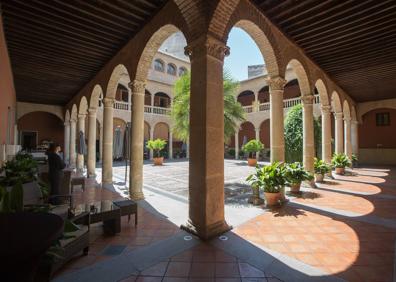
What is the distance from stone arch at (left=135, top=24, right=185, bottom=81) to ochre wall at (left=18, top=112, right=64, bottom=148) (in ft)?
54.0

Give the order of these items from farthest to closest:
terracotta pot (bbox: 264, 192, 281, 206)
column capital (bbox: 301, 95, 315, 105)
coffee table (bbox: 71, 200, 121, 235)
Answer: column capital (bbox: 301, 95, 315, 105) < terracotta pot (bbox: 264, 192, 281, 206) < coffee table (bbox: 71, 200, 121, 235)

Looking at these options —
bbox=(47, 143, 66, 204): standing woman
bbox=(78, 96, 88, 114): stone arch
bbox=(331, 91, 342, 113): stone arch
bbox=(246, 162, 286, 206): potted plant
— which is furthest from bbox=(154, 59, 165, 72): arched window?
bbox=(246, 162, 286, 206): potted plant

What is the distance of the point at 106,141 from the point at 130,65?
334cm

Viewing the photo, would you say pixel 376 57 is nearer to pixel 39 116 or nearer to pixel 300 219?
pixel 300 219

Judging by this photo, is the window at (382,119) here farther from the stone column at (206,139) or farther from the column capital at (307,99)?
the stone column at (206,139)

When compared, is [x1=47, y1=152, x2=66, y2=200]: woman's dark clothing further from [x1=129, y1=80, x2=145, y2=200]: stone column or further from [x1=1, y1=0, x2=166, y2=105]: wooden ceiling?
[x1=1, y1=0, x2=166, y2=105]: wooden ceiling

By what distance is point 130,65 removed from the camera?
6641 millimetres

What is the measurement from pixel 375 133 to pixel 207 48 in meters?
19.3

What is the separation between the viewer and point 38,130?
1864 centimetres

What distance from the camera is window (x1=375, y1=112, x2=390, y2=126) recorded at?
17.3 meters

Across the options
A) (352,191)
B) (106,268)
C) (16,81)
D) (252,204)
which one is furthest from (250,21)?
(16,81)

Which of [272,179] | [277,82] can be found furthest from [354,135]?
[272,179]

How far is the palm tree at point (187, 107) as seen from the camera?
1057cm

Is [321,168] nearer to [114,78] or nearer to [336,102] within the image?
[336,102]
